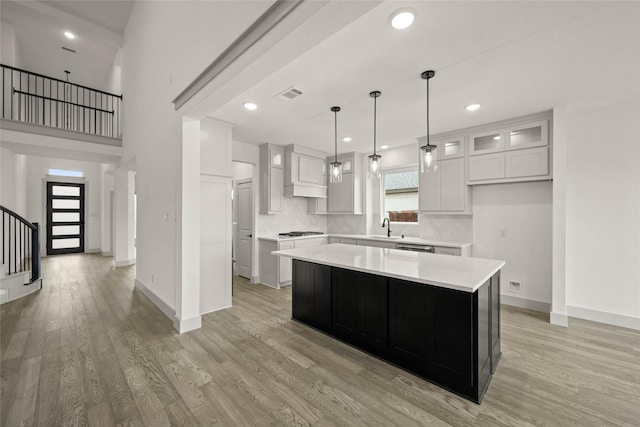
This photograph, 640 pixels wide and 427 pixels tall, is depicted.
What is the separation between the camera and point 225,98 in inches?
98.8

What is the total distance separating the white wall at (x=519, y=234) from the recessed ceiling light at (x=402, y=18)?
3.25m

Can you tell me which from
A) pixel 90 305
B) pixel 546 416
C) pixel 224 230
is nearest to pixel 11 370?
pixel 90 305

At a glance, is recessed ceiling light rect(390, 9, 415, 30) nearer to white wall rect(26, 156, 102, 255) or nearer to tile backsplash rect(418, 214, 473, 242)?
tile backsplash rect(418, 214, 473, 242)

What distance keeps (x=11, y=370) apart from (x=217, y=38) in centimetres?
326

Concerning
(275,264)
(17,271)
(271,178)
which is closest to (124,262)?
(17,271)

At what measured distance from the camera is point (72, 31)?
484 cm

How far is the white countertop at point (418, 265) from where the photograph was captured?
188 centimetres

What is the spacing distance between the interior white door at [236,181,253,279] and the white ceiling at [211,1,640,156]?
77.3 inches

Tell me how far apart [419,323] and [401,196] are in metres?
3.67

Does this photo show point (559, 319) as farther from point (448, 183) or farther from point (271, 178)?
point (271, 178)

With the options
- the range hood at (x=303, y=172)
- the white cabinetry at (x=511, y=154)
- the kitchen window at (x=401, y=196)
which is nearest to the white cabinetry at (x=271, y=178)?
the range hood at (x=303, y=172)

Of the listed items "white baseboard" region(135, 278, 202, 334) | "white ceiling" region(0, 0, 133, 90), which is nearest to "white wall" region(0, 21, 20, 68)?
"white ceiling" region(0, 0, 133, 90)

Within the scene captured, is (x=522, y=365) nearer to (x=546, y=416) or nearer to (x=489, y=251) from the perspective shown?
(x=546, y=416)

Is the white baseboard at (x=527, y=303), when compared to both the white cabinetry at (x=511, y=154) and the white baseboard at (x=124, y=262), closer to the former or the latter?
the white cabinetry at (x=511, y=154)
